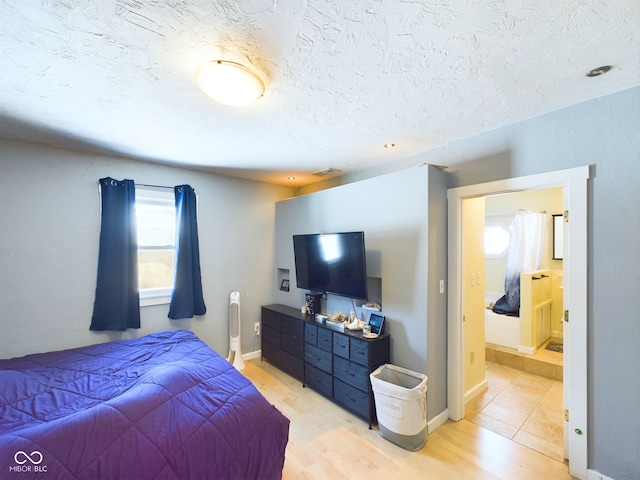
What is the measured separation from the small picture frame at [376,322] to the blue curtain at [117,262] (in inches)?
97.1

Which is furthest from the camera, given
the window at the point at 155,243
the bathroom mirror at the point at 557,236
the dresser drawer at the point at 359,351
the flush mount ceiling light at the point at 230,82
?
the bathroom mirror at the point at 557,236

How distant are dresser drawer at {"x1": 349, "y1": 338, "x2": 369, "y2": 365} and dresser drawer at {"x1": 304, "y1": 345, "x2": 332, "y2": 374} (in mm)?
345

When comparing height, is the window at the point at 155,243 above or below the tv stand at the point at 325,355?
above

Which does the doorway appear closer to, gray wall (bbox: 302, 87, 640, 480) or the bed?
gray wall (bbox: 302, 87, 640, 480)

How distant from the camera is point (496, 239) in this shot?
510 centimetres

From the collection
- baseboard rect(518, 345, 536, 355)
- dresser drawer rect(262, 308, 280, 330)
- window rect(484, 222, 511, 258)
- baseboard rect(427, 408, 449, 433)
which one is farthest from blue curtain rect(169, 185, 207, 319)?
window rect(484, 222, 511, 258)

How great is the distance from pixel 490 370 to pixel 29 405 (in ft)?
14.5

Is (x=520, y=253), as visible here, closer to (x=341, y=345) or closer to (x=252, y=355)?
(x=341, y=345)

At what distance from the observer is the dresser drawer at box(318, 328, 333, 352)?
288 centimetres

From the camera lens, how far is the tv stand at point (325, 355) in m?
2.54

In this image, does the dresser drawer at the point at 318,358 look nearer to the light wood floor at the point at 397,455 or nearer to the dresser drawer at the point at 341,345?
the dresser drawer at the point at 341,345

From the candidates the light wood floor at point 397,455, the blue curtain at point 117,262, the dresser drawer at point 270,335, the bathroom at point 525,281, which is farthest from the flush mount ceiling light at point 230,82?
the bathroom at point 525,281

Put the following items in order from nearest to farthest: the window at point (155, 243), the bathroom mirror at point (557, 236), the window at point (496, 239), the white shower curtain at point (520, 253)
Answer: the window at point (155, 243), the white shower curtain at point (520, 253), the bathroom mirror at point (557, 236), the window at point (496, 239)

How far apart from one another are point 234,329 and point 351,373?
1.75 m
